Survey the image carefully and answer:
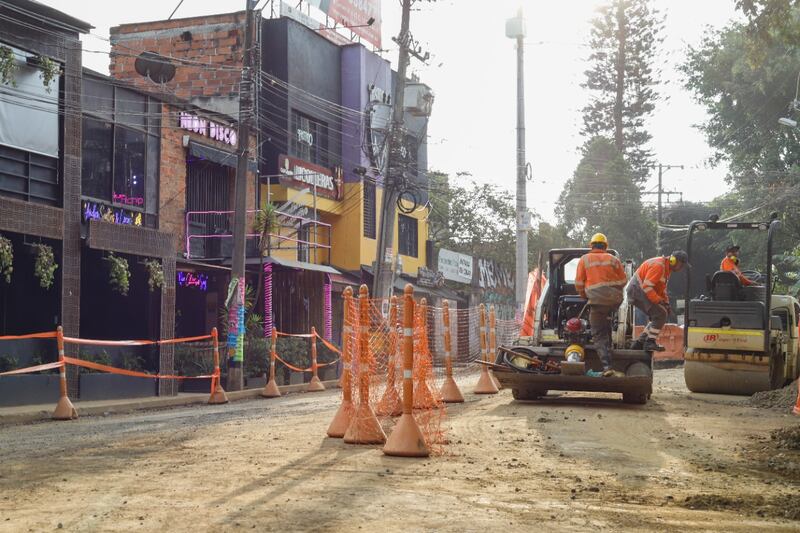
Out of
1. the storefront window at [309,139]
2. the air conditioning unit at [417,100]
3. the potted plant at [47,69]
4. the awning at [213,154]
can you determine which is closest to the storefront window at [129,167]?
the awning at [213,154]

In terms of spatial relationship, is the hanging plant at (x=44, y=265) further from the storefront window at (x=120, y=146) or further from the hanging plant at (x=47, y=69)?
the hanging plant at (x=47, y=69)

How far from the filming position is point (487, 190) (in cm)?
5378

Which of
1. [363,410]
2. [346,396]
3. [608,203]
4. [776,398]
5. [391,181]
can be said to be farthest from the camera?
[608,203]

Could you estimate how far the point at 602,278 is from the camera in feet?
46.8

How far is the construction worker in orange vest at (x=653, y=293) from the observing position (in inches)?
588

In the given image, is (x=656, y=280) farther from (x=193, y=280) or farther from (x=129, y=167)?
(x=193, y=280)

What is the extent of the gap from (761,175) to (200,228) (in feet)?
97.2

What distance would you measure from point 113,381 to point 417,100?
20.9 m

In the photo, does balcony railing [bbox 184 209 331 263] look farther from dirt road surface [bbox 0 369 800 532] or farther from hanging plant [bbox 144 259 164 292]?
dirt road surface [bbox 0 369 800 532]

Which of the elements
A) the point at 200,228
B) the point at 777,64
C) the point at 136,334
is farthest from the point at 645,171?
the point at 136,334

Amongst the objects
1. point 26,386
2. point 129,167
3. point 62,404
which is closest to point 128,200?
point 129,167

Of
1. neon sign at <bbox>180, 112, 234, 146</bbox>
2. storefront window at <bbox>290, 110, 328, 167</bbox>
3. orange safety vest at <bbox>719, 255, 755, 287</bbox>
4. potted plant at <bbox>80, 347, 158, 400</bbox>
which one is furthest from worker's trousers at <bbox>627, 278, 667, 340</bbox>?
storefront window at <bbox>290, 110, 328, 167</bbox>

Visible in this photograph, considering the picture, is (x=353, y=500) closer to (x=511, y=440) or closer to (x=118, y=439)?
(x=511, y=440)

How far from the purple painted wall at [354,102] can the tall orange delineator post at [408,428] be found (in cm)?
2665
